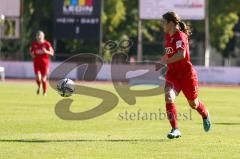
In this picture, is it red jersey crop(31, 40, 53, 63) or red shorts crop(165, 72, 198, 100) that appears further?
red jersey crop(31, 40, 53, 63)

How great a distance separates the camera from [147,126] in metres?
15.0

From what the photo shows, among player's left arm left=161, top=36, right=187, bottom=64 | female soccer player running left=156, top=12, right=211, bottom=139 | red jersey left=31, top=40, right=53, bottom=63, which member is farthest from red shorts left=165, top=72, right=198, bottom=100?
red jersey left=31, top=40, right=53, bottom=63

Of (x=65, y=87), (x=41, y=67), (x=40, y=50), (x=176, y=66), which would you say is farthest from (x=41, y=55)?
(x=176, y=66)

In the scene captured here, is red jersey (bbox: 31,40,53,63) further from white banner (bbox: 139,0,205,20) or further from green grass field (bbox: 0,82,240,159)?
white banner (bbox: 139,0,205,20)

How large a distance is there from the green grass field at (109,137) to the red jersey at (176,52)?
3.84ft

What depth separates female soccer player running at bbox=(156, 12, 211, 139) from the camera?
12.2 meters

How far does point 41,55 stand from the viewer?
88.1 ft

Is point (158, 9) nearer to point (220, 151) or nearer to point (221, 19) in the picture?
point (221, 19)

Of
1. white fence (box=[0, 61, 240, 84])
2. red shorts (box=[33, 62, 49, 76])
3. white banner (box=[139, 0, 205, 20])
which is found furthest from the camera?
white banner (box=[139, 0, 205, 20])

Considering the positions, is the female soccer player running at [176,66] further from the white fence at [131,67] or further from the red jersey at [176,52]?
the white fence at [131,67]

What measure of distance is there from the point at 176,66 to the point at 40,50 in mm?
14838

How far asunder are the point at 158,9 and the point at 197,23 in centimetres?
1555

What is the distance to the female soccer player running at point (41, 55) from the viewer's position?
26484 millimetres

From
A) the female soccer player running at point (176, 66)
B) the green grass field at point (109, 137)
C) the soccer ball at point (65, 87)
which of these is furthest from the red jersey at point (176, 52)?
A: the soccer ball at point (65, 87)
